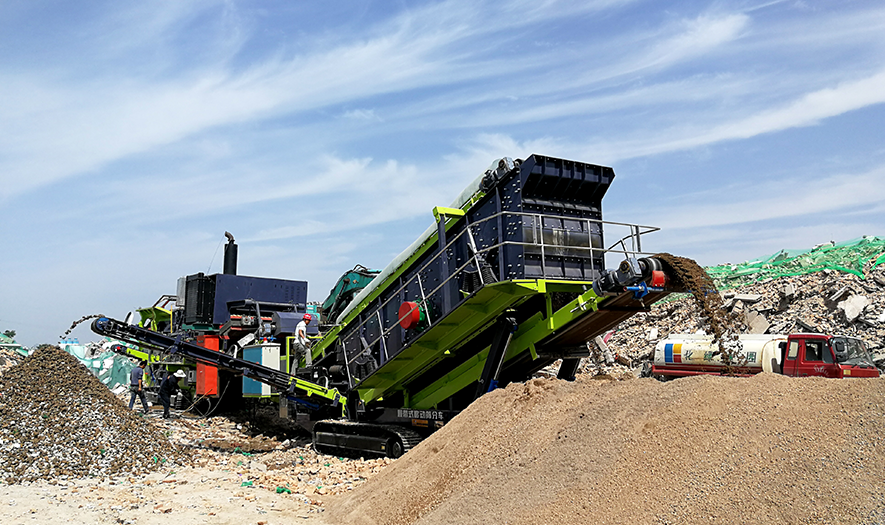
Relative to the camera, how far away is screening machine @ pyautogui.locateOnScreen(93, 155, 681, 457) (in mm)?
8648

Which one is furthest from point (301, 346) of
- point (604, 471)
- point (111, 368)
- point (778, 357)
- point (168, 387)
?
point (111, 368)

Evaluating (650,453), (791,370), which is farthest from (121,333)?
(791,370)

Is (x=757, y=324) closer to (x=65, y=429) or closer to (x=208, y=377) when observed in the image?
(x=208, y=377)

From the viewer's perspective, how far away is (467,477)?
20.8 feet

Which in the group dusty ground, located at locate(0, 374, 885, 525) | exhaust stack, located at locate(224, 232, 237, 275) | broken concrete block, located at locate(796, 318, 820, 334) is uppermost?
exhaust stack, located at locate(224, 232, 237, 275)

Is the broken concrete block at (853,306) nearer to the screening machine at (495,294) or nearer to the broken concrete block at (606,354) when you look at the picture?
the broken concrete block at (606,354)

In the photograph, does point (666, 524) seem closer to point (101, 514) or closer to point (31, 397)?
point (101, 514)

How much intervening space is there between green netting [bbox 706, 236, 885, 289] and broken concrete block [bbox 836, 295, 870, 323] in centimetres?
224

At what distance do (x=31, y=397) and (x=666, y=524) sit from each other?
411 inches

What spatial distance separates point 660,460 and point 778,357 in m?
12.7

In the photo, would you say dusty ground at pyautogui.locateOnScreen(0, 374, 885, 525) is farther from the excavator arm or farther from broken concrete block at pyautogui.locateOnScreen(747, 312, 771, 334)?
broken concrete block at pyautogui.locateOnScreen(747, 312, 771, 334)

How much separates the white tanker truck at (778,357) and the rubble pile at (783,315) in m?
1.07

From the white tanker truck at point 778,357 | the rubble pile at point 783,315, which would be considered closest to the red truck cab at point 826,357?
the white tanker truck at point 778,357

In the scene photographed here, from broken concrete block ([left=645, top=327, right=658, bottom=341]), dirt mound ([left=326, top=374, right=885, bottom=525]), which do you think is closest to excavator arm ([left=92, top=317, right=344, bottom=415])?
dirt mound ([left=326, top=374, right=885, bottom=525])
